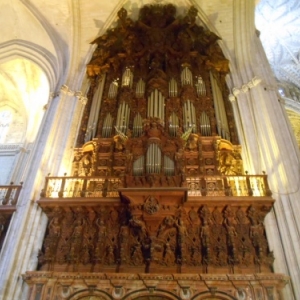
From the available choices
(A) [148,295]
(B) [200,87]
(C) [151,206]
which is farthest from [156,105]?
(A) [148,295]

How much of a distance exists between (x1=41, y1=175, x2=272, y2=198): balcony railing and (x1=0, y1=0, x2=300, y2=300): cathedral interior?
37mm

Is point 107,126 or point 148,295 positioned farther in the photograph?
point 107,126

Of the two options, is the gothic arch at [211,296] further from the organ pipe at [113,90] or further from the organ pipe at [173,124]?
the organ pipe at [113,90]

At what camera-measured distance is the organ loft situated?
796cm

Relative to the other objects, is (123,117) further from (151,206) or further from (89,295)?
(89,295)

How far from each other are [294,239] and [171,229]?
2.80 metres

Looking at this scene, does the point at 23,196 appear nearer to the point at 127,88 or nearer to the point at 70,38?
the point at 127,88

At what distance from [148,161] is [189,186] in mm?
1259

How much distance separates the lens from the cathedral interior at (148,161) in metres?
8.14

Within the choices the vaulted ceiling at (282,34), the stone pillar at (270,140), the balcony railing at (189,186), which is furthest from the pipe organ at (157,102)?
the vaulted ceiling at (282,34)

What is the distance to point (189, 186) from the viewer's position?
30.3 ft

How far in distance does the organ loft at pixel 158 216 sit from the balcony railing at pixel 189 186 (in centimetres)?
3

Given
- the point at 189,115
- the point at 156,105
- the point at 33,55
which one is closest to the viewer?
the point at 189,115

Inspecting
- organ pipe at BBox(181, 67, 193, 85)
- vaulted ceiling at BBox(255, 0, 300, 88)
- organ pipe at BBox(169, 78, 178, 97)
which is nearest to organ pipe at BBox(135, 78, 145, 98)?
organ pipe at BBox(169, 78, 178, 97)
